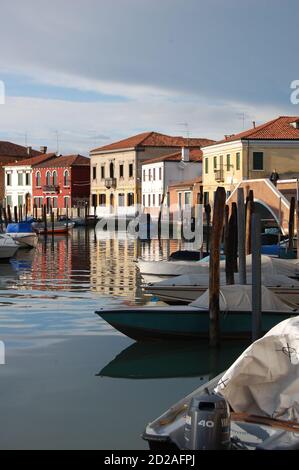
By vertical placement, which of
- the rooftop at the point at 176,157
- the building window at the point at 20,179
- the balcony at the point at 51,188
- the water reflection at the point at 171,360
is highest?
the rooftop at the point at 176,157

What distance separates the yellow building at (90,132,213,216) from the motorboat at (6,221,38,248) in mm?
21272

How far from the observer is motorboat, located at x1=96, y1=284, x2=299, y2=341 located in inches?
439

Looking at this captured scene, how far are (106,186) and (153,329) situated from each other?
51.6 meters

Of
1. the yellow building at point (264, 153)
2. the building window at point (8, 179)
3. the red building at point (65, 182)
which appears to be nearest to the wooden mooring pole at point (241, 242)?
the yellow building at point (264, 153)

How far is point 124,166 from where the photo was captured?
201ft

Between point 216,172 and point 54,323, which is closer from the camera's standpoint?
point 54,323

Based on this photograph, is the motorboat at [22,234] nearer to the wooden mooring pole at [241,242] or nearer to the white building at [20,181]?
the wooden mooring pole at [241,242]

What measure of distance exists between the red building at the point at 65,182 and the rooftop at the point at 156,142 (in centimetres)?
404

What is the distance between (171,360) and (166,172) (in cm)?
4423

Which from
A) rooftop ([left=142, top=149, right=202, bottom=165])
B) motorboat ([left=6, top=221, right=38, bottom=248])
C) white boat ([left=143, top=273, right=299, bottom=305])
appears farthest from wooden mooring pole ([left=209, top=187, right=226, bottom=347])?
rooftop ([left=142, top=149, right=202, bottom=165])

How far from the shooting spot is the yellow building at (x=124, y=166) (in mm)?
59688
